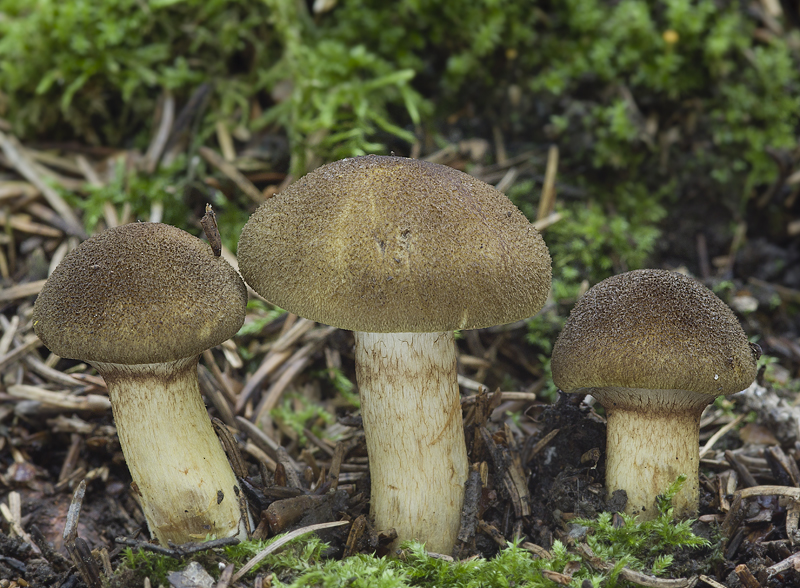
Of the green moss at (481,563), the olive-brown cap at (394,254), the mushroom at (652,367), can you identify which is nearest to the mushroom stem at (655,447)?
the mushroom at (652,367)

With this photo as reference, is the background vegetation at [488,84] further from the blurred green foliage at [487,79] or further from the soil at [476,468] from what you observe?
the soil at [476,468]

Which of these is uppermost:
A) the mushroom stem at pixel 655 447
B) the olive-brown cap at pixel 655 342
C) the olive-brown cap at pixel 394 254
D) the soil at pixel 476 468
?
the olive-brown cap at pixel 394 254

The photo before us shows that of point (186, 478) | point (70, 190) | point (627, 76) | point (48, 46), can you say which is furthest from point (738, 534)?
point (48, 46)

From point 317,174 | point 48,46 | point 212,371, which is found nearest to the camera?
point 317,174

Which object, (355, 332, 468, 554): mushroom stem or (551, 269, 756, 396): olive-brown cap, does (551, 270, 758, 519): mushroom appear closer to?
(551, 269, 756, 396): olive-brown cap

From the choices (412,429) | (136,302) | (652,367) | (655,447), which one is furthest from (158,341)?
(655,447)

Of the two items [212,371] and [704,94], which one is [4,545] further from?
[704,94]

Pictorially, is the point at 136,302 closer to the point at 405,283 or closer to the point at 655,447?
the point at 405,283
